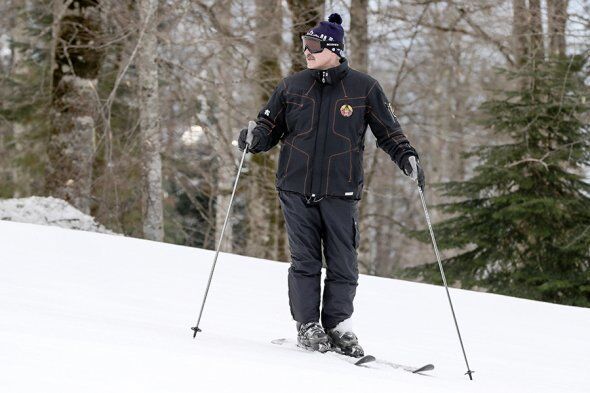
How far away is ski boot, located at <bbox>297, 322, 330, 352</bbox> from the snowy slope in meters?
0.17

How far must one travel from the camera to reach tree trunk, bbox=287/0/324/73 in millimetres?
12266

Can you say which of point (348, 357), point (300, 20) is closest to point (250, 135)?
point (348, 357)

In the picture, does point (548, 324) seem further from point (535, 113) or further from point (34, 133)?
point (34, 133)

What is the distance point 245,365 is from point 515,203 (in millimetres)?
6923

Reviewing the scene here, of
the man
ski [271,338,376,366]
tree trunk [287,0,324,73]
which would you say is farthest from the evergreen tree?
ski [271,338,376,366]

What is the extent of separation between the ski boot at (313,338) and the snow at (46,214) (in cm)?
476

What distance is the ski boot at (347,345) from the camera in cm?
429

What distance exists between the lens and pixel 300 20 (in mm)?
12180

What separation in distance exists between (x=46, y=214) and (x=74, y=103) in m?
2.58

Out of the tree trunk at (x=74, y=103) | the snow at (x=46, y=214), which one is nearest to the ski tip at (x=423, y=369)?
the snow at (x=46, y=214)

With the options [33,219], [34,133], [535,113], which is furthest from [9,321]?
[34,133]

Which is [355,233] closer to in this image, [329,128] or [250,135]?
[329,128]

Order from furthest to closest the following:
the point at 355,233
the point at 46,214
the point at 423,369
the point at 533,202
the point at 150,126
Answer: the point at 150,126, the point at 533,202, the point at 46,214, the point at 355,233, the point at 423,369

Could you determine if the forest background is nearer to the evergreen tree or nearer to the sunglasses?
the evergreen tree
